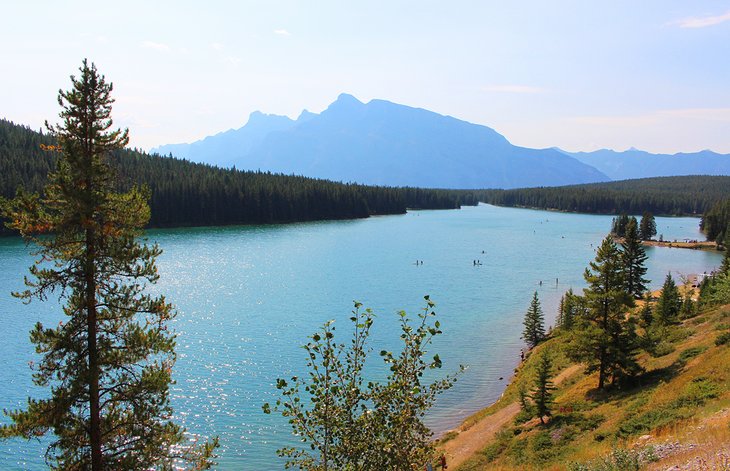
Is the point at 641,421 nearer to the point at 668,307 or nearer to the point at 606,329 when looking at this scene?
the point at 606,329

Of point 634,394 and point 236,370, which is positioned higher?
point 634,394

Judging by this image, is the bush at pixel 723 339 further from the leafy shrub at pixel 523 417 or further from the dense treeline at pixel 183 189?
the dense treeline at pixel 183 189

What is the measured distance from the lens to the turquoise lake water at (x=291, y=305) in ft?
125

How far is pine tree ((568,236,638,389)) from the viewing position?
33.2m

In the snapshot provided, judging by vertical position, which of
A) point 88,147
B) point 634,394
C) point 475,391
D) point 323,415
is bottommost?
point 475,391

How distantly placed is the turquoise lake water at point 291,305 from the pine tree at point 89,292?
16222mm

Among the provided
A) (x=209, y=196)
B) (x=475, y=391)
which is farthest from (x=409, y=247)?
(x=475, y=391)

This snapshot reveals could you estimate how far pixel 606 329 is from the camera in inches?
1326

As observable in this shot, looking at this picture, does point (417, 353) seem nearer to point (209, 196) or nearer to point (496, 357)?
point (496, 357)

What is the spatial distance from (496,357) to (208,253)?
259 ft

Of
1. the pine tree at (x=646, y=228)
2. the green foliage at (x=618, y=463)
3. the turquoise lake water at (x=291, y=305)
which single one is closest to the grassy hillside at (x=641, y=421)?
the green foliage at (x=618, y=463)

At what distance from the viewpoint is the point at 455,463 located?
95.2ft

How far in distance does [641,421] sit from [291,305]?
1986 inches

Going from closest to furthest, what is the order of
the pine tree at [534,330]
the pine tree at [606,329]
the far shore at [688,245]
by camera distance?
the pine tree at [606,329], the pine tree at [534,330], the far shore at [688,245]
